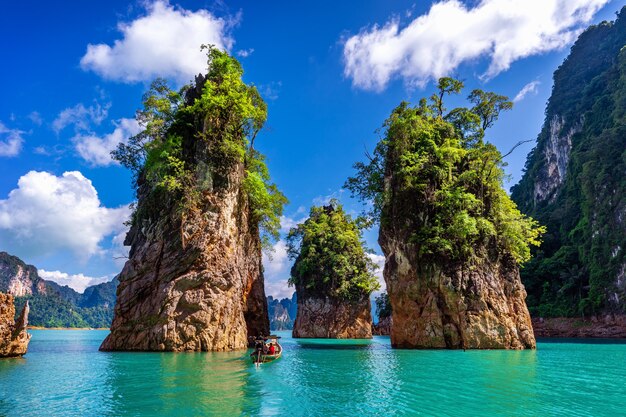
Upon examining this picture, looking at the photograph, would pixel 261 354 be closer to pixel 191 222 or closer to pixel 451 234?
pixel 191 222

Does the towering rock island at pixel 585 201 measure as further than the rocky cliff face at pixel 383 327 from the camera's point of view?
No

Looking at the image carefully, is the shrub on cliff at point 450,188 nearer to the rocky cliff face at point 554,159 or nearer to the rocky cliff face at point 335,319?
the rocky cliff face at point 335,319

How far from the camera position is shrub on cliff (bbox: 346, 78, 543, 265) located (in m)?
28.4

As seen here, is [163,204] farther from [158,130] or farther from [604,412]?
[604,412]

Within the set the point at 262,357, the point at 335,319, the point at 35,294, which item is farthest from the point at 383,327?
the point at 35,294

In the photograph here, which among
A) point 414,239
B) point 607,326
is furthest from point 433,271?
point 607,326

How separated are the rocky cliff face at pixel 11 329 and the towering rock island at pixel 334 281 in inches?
1632

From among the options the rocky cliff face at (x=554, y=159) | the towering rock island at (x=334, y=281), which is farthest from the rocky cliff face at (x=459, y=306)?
the rocky cliff face at (x=554, y=159)

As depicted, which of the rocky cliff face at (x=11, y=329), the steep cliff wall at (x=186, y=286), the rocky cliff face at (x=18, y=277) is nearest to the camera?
the rocky cliff face at (x=11, y=329)

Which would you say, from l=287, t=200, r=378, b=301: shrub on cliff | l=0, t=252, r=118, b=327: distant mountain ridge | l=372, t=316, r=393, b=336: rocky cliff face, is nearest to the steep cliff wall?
l=287, t=200, r=378, b=301: shrub on cliff

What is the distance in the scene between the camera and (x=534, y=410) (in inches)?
398

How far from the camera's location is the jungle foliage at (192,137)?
27750 mm

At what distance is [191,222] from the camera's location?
2697 cm

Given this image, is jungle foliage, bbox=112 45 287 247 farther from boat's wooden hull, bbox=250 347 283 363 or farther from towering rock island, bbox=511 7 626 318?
towering rock island, bbox=511 7 626 318
